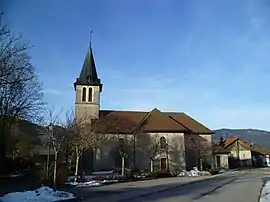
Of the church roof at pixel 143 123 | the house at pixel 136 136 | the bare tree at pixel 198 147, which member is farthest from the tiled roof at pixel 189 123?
the bare tree at pixel 198 147

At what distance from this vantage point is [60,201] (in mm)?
16609

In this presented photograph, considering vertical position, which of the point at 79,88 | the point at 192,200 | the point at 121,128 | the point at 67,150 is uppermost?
the point at 79,88

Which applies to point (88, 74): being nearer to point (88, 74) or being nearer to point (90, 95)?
point (88, 74)

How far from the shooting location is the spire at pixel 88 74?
65.0m

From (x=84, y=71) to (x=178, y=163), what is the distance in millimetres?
23377

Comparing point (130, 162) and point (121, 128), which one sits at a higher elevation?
point (121, 128)

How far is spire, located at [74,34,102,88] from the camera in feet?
213

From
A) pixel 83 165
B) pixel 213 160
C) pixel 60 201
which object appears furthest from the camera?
pixel 213 160

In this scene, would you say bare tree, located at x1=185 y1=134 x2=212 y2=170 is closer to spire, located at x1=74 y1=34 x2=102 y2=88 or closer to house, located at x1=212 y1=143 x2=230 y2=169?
house, located at x1=212 y1=143 x2=230 y2=169

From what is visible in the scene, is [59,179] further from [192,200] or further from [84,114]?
[84,114]

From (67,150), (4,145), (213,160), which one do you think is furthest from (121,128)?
(4,145)

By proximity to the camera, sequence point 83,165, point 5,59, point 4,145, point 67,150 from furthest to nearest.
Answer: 1. point 83,165
2. point 67,150
3. point 4,145
4. point 5,59

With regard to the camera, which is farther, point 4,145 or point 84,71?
point 84,71

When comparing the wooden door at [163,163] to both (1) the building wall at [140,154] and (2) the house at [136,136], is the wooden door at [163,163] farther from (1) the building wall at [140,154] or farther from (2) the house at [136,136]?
(1) the building wall at [140,154]
